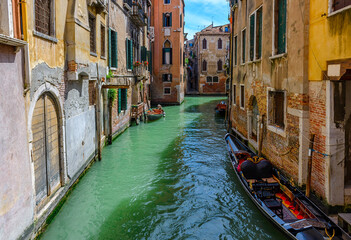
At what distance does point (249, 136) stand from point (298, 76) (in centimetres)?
466

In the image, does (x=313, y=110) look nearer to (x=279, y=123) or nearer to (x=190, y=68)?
(x=279, y=123)

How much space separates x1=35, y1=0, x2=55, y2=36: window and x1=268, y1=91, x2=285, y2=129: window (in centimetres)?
524

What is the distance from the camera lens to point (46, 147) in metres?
5.62

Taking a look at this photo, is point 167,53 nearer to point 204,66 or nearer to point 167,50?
point 167,50

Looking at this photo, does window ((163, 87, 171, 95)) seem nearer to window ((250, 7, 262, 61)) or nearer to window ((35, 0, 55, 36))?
window ((250, 7, 262, 61))

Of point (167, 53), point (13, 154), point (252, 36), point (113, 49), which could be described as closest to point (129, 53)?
point (113, 49)

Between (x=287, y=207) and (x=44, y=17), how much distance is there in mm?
5666

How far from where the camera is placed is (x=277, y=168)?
24.9ft

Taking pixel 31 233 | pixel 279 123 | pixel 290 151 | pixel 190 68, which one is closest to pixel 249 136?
pixel 279 123

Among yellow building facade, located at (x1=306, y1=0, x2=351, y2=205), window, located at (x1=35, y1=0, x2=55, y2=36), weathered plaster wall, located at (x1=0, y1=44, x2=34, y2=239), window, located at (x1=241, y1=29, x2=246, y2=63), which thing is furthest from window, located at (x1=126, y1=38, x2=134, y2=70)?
weathered plaster wall, located at (x1=0, y1=44, x2=34, y2=239)

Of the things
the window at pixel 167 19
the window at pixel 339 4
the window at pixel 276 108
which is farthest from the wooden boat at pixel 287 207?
the window at pixel 167 19

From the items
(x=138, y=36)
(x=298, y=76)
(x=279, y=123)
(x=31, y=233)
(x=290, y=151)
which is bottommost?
(x=31, y=233)

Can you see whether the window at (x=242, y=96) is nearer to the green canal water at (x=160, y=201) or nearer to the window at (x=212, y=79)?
Result: the green canal water at (x=160, y=201)

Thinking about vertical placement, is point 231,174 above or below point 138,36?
below
